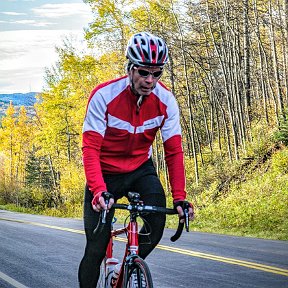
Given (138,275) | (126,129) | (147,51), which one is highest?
(147,51)

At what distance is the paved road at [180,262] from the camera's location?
23.4 feet

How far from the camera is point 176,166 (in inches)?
185

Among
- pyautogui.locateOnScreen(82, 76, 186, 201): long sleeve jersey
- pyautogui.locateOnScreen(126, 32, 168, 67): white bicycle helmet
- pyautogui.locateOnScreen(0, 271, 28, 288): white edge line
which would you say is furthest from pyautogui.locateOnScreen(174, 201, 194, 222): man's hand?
pyautogui.locateOnScreen(0, 271, 28, 288): white edge line

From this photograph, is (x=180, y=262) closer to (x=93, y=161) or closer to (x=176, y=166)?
(x=176, y=166)

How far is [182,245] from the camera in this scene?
1074 centimetres

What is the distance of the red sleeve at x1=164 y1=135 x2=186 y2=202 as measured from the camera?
4574 mm

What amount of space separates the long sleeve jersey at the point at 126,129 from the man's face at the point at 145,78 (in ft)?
0.52

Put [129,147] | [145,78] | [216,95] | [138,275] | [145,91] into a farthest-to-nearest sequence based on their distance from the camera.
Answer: [216,95] → [129,147] → [145,91] → [145,78] → [138,275]

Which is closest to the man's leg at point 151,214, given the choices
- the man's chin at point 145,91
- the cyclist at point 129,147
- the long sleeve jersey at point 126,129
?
the cyclist at point 129,147

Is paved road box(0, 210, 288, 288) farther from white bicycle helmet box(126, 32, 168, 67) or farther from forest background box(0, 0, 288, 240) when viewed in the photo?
white bicycle helmet box(126, 32, 168, 67)

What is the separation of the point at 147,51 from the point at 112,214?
1272mm

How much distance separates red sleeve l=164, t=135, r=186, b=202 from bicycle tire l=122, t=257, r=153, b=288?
1.92 ft

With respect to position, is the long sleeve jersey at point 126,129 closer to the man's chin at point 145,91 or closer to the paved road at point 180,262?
the man's chin at point 145,91

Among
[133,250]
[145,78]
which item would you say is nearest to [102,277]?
[133,250]
